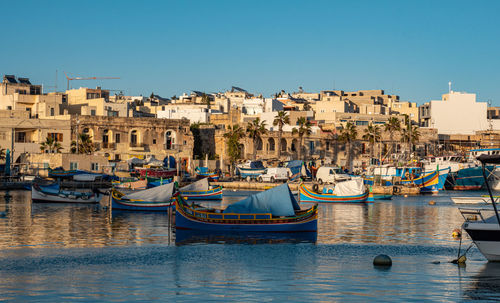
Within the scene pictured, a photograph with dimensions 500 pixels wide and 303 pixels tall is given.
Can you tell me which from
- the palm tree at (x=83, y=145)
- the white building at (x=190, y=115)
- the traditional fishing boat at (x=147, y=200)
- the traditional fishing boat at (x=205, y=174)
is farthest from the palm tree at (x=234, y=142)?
the traditional fishing boat at (x=147, y=200)

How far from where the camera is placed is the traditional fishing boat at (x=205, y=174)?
88.7m

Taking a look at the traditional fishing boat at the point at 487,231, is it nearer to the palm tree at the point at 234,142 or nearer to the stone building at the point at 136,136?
the stone building at the point at 136,136

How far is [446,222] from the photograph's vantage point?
47.7 metres

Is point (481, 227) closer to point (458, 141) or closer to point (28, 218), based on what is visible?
point (28, 218)

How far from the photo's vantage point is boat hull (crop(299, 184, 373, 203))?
65.6 m

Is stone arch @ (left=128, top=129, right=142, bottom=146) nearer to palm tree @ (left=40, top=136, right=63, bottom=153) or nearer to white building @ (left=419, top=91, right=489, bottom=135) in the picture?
palm tree @ (left=40, top=136, right=63, bottom=153)

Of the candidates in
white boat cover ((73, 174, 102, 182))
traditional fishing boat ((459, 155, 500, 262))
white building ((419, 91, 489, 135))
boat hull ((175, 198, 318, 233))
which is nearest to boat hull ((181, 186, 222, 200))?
white boat cover ((73, 174, 102, 182))

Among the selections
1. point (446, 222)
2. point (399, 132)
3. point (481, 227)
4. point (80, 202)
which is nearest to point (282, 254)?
point (481, 227)

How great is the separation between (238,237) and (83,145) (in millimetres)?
55532

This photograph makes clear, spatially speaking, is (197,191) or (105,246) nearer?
(105,246)

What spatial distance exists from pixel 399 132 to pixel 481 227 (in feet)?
279

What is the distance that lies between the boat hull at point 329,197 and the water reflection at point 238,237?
89.9 feet

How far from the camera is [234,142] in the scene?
322ft

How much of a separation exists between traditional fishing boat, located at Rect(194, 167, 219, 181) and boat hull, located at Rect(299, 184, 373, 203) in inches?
922
